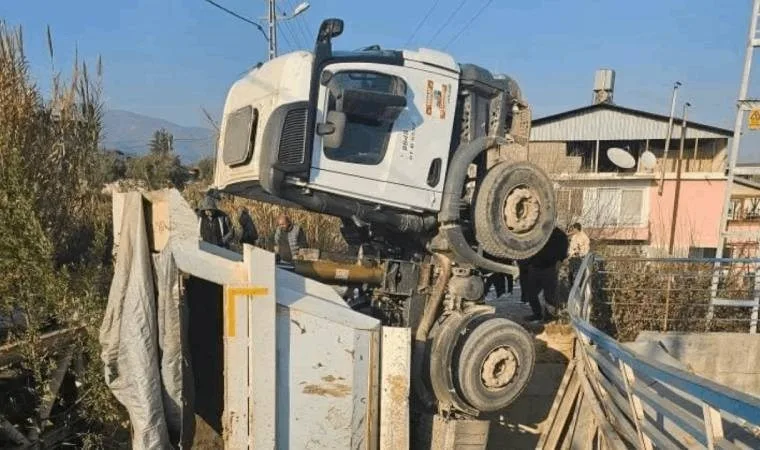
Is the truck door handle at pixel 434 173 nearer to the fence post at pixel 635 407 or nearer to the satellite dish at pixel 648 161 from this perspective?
the fence post at pixel 635 407

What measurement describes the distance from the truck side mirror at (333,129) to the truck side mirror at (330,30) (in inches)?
23.2

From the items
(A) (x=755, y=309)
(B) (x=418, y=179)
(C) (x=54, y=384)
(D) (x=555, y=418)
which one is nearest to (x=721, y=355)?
(A) (x=755, y=309)

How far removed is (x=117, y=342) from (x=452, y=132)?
3.11 m

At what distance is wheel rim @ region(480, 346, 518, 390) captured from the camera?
462 cm

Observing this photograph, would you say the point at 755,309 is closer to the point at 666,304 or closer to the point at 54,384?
the point at 666,304

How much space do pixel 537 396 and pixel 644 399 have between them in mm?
3096

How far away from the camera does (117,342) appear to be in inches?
140

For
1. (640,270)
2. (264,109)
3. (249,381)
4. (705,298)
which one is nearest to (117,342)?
(249,381)

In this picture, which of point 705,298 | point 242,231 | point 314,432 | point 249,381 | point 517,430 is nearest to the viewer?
point 249,381

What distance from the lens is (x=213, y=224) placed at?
20.0 feet

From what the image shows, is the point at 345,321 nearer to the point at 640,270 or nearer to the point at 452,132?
the point at 452,132

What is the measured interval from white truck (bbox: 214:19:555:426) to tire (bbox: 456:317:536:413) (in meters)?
0.01

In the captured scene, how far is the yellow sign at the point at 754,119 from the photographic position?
8.05m

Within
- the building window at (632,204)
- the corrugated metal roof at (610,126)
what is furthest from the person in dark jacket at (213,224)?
the corrugated metal roof at (610,126)
